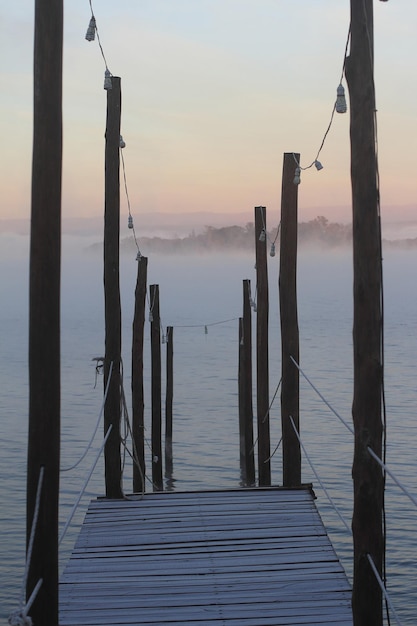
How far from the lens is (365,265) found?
6051 mm

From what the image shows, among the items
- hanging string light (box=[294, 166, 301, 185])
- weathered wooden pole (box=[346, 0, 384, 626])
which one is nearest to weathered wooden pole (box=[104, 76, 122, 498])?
hanging string light (box=[294, 166, 301, 185])

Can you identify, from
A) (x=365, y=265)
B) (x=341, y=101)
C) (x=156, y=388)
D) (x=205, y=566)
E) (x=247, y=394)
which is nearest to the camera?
(x=365, y=265)

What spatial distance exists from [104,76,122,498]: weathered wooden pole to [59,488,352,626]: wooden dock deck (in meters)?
0.56

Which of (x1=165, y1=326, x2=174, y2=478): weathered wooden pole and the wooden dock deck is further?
(x1=165, y1=326, x2=174, y2=478): weathered wooden pole

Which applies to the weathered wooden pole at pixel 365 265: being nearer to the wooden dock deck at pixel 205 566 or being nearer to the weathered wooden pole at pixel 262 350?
the wooden dock deck at pixel 205 566

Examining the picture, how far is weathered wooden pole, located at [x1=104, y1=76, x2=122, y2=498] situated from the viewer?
10977mm

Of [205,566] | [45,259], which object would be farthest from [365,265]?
[205,566]

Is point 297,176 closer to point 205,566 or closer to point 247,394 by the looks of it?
point 205,566

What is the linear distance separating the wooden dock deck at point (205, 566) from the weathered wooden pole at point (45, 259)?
1.74m

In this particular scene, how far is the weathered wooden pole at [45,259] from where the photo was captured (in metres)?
5.88

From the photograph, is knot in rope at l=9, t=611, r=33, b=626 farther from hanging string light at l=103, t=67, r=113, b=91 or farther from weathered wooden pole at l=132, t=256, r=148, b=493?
weathered wooden pole at l=132, t=256, r=148, b=493

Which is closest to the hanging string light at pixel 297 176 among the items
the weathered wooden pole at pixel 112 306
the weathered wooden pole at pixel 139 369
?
the weathered wooden pole at pixel 112 306

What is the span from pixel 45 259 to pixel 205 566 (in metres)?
3.59

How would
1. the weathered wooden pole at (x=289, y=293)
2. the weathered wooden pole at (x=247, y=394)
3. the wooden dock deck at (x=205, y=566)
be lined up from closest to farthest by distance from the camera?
the wooden dock deck at (x=205, y=566)
the weathered wooden pole at (x=289, y=293)
the weathered wooden pole at (x=247, y=394)
